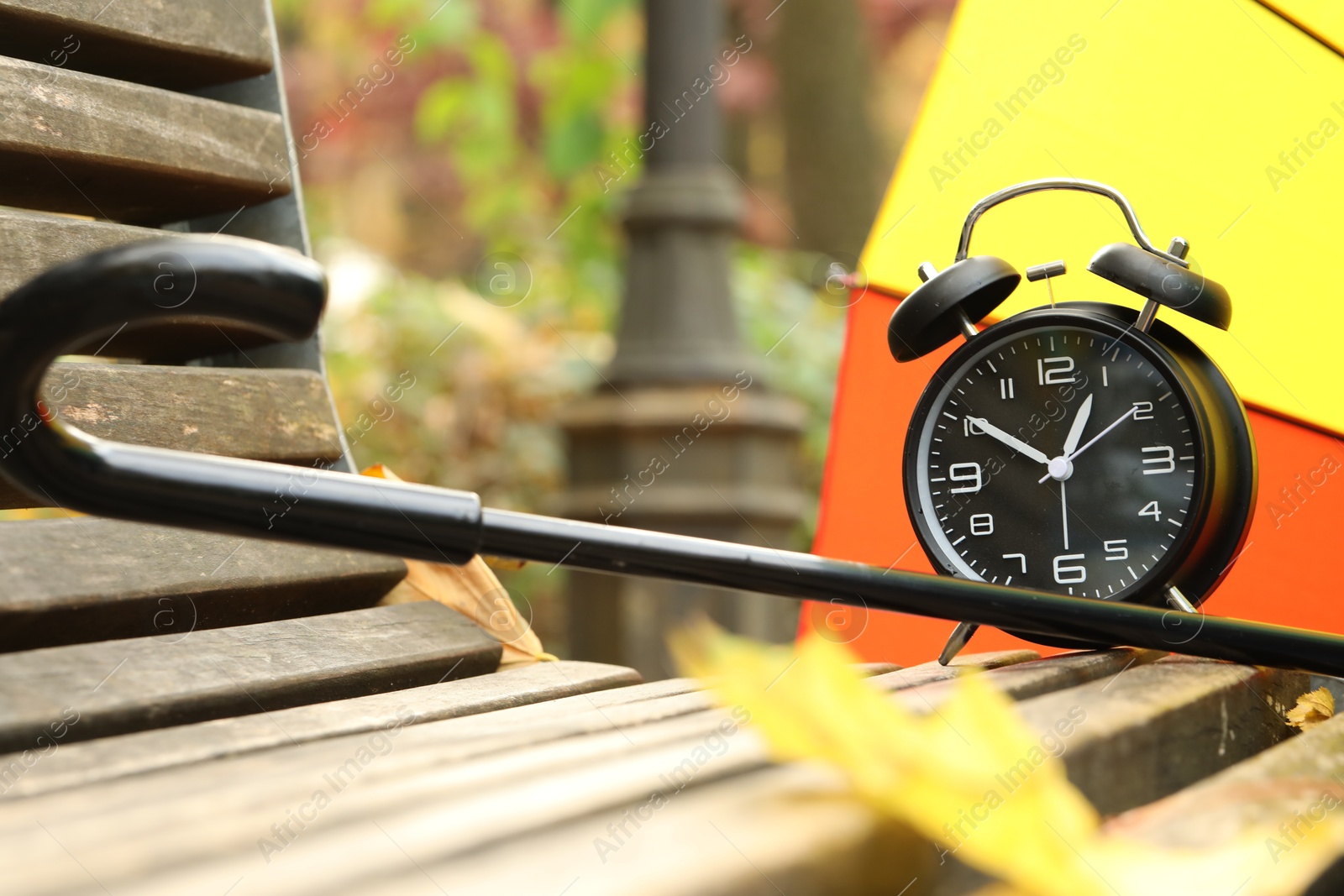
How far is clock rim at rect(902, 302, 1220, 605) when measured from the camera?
1181mm

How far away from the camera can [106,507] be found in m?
0.81

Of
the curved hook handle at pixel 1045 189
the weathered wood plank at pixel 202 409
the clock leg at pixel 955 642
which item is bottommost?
the weathered wood plank at pixel 202 409

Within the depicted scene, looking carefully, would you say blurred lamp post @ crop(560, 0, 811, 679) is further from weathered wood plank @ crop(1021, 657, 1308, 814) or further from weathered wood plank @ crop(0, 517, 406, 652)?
weathered wood plank @ crop(1021, 657, 1308, 814)

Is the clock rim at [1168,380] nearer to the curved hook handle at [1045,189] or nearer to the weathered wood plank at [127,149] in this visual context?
the curved hook handle at [1045,189]

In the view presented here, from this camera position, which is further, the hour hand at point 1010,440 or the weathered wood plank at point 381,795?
the hour hand at point 1010,440

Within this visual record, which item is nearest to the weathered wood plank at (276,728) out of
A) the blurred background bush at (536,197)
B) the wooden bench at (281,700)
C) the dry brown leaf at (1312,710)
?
the wooden bench at (281,700)

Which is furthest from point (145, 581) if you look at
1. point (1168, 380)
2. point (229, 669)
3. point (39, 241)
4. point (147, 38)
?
point (1168, 380)

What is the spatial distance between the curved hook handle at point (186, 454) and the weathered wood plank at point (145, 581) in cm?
10

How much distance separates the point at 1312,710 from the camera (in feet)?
3.63

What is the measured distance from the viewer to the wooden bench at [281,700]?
560 millimetres

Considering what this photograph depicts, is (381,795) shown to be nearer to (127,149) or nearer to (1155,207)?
(127,149)

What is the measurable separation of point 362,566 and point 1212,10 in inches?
52.2

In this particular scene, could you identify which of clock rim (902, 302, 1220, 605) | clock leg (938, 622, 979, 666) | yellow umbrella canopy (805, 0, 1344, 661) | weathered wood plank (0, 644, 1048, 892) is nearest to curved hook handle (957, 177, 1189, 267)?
clock rim (902, 302, 1220, 605)

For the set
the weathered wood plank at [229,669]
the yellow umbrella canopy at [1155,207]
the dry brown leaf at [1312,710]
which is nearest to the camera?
the weathered wood plank at [229,669]
